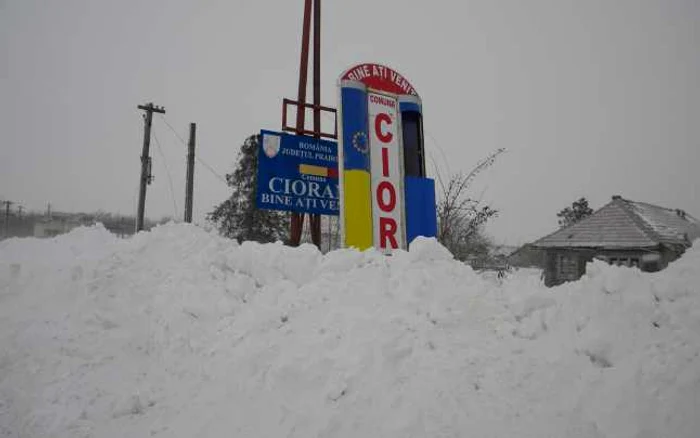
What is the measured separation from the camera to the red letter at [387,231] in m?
6.42

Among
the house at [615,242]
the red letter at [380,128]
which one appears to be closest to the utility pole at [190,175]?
the red letter at [380,128]

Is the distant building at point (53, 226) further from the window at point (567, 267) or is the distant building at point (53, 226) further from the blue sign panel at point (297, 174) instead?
the window at point (567, 267)

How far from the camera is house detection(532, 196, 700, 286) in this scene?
656 inches

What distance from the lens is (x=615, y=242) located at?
17656mm

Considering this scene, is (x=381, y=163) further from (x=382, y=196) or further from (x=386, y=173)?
(x=382, y=196)

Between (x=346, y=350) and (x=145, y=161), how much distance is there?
14.8m

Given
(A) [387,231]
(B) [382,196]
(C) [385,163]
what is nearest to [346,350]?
(A) [387,231]

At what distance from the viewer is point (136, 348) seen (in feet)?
13.6

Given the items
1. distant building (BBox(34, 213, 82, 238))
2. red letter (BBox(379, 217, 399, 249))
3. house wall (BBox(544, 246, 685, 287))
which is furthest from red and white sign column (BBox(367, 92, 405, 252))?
distant building (BBox(34, 213, 82, 238))

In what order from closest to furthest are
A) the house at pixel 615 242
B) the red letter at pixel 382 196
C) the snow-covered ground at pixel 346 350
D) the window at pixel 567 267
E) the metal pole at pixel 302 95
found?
the snow-covered ground at pixel 346 350 → the red letter at pixel 382 196 → the metal pole at pixel 302 95 → the house at pixel 615 242 → the window at pixel 567 267

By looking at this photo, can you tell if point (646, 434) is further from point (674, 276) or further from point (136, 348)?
point (136, 348)

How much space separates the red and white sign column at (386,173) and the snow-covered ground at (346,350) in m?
1.66

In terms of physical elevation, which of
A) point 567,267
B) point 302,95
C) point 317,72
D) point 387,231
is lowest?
point 567,267

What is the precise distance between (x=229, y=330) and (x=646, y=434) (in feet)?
12.4
